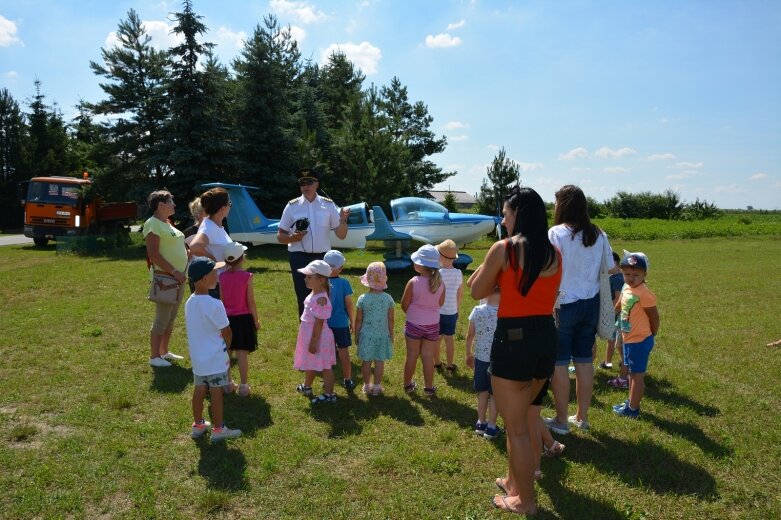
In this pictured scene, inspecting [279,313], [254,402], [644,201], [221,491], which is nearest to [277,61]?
[279,313]

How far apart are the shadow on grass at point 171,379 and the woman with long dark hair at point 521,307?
357cm

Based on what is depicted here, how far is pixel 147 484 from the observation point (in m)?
3.30

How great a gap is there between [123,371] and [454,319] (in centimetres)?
374

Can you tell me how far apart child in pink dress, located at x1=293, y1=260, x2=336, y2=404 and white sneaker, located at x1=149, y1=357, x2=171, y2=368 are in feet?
6.64

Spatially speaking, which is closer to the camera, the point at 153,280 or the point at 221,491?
the point at 221,491

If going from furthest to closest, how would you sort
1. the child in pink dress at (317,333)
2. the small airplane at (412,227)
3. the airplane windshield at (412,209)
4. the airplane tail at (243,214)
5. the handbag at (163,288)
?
1. the airplane tail at (243,214)
2. the airplane windshield at (412,209)
3. the small airplane at (412,227)
4. the handbag at (163,288)
5. the child in pink dress at (317,333)

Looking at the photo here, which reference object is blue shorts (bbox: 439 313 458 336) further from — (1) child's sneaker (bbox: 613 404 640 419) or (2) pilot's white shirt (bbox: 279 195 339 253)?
(1) child's sneaker (bbox: 613 404 640 419)

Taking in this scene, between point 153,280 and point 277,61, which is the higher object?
point 277,61

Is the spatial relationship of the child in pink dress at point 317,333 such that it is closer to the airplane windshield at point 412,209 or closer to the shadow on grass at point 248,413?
the shadow on grass at point 248,413

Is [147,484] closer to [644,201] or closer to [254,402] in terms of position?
[254,402]

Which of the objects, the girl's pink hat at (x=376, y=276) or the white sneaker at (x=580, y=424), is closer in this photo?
the white sneaker at (x=580, y=424)

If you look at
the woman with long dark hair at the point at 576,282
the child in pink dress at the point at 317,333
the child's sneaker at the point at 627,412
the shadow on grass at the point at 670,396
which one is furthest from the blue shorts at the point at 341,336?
the shadow on grass at the point at 670,396

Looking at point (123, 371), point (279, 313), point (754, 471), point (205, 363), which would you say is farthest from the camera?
point (279, 313)

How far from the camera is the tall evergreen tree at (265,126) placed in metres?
20.6
